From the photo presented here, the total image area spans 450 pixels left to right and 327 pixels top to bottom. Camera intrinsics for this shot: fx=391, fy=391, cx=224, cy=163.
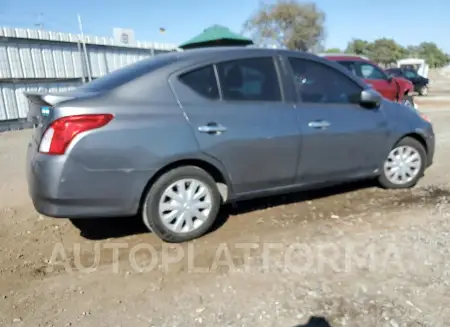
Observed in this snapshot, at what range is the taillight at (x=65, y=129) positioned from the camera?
115 inches

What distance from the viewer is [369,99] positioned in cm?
410

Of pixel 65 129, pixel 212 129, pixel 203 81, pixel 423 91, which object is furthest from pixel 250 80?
pixel 423 91

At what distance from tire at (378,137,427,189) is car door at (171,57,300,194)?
4.52 ft

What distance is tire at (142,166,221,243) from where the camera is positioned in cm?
328

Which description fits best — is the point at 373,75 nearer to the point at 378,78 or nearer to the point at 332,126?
the point at 378,78

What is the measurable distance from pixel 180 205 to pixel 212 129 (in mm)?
712

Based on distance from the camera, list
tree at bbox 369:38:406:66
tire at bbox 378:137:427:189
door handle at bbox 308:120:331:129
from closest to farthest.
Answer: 1. door handle at bbox 308:120:331:129
2. tire at bbox 378:137:427:189
3. tree at bbox 369:38:406:66

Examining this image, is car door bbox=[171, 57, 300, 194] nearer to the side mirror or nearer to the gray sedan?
the gray sedan

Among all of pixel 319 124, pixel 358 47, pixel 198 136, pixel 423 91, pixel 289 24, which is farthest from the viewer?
pixel 358 47

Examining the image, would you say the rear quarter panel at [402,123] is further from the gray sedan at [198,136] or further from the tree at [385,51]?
the tree at [385,51]

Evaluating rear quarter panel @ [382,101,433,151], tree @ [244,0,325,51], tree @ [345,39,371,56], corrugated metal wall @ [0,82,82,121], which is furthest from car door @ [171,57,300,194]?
tree @ [345,39,371,56]

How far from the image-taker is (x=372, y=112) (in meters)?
4.22

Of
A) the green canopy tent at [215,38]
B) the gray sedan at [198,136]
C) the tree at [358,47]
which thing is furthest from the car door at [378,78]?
the tree at [358,47]

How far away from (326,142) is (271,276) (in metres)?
1.62
